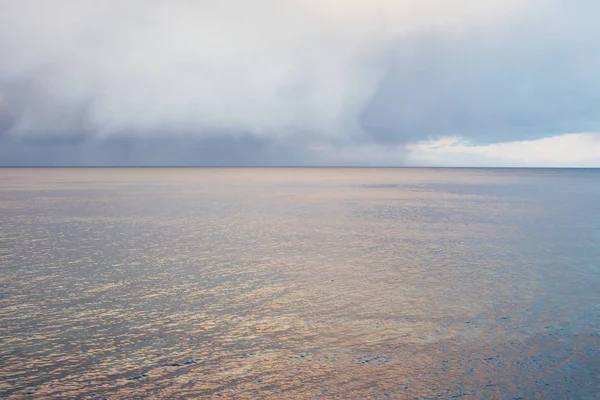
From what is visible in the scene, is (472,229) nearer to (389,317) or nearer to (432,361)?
(389,317)

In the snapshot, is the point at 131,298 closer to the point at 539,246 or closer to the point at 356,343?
the point at 356,343

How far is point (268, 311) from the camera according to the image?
653 inches

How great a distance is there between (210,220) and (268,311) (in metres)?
26.8

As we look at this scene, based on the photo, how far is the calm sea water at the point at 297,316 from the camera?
1130 centimetres

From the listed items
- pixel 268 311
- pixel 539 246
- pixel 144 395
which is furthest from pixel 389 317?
pixel 539 246

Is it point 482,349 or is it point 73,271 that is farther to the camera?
point 73,271

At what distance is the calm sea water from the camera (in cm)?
1130

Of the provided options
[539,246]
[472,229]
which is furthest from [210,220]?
[539,246]

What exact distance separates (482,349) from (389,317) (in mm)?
3273

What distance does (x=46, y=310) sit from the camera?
1627cm

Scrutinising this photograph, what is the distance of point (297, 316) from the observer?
1606 centimetres

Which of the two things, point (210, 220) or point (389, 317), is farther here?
point (210, 220)

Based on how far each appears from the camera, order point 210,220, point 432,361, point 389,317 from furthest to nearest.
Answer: point 210,220 → point 389,317 → point 432,361

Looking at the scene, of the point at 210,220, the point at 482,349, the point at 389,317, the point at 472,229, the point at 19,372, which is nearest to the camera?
the point at 19,372
